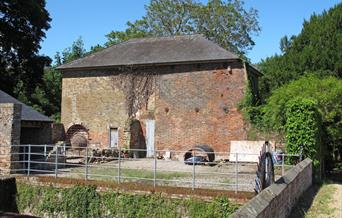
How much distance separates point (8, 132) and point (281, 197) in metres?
11.1

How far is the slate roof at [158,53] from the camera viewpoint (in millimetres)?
26000

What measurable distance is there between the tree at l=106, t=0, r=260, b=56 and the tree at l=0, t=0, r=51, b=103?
11.9 m

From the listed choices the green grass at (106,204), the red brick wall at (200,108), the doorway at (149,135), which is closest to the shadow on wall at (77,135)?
the doorway at (149,135)

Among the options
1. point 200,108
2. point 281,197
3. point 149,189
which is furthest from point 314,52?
point 281,197

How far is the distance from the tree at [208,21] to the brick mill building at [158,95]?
45.1 feet

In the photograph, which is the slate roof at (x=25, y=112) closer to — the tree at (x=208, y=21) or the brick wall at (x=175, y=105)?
the brick wall at (x=175, y=105)

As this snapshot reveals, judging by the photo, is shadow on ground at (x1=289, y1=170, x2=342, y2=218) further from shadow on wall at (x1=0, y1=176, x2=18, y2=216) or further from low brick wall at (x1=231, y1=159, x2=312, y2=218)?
shadow on wall at (x1=0, y1=176, x2=18, y2=216)

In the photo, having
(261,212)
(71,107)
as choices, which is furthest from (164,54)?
(261,212)

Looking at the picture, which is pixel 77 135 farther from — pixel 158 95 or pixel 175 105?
pixel 175 105

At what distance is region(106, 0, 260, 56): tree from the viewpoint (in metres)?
42.9

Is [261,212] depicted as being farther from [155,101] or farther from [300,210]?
[155,101]

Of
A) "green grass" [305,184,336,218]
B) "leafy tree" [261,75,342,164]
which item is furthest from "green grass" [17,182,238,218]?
"leafy tree" [261,75,342,164]

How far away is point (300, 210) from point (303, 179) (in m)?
2.91

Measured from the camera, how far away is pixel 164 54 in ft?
90.9
